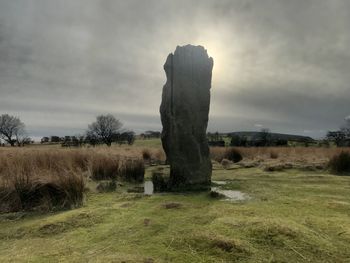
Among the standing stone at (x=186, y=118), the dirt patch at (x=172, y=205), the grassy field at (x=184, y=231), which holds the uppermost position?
the standing stone at (x=186, y=118)

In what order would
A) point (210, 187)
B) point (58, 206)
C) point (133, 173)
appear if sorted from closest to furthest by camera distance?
point (58, 206)
point (210, 187)
point (133, 173)

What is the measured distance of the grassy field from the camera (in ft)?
13.6

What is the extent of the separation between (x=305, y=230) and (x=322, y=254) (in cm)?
73

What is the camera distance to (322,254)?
4160 mm

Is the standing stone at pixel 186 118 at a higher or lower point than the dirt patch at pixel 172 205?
higher

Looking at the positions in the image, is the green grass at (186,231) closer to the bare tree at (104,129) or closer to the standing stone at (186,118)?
the standing stone at (186,118)

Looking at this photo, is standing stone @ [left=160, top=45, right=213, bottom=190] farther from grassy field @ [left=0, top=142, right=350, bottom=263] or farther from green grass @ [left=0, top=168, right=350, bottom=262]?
green grass @ [left=0, top=168, right=350, bottom=262]

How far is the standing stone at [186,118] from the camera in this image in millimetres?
9227

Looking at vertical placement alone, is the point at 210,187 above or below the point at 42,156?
below

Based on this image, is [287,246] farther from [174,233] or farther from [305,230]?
[174,233]

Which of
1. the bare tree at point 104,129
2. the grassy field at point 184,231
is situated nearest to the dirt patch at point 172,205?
the grassy field at point 184,231

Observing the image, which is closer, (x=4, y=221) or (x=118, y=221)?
(x=118, y=221)

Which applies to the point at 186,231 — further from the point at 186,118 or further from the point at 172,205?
the point at 186,118

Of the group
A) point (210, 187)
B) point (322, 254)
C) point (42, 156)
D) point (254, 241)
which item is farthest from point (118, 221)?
point (42, 156)
